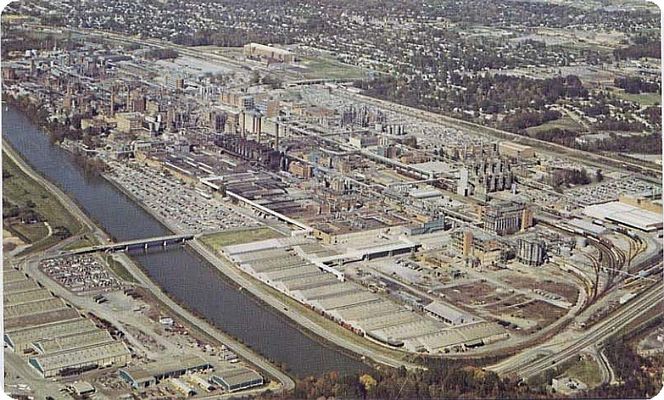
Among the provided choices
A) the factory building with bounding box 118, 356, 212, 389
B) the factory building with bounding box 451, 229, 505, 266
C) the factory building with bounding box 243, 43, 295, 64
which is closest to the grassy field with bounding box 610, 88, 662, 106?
the factory building with bounding box 451, 229, 505, 266

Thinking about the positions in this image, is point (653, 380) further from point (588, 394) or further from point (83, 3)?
point (83, 3)

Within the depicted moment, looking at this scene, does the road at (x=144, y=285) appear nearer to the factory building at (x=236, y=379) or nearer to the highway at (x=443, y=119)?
the factory building at (x=236, y=379)

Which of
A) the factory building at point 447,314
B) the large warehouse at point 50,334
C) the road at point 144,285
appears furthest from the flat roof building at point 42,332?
the factory building at point 447,314

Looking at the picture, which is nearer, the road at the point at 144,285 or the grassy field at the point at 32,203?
the road at the point at 144,285

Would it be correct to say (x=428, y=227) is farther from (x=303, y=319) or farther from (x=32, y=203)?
(x=32, y=203)

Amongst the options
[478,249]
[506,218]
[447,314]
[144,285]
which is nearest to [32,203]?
[144,285]

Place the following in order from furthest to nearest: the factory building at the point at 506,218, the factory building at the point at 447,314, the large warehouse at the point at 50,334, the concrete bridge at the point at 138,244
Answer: the factory building at the point at 506,218
the concrete bridge at the point at 138,244
the factory building at the point at 447,314
the large warehouse at the point at 50,334

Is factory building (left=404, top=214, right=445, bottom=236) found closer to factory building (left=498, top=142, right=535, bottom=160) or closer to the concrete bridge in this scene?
factory building (left=498, top=142, right=535, bottom=160)
